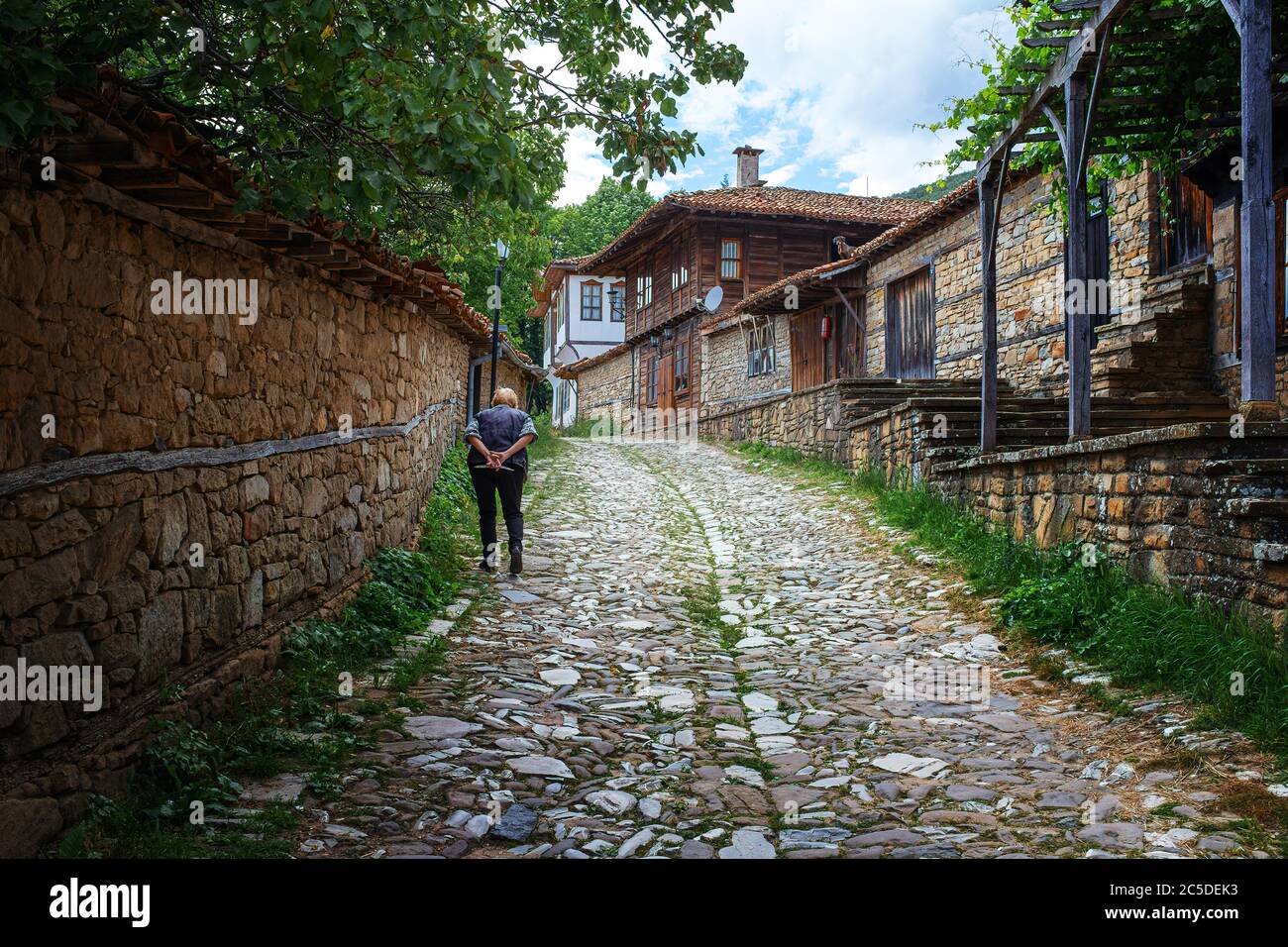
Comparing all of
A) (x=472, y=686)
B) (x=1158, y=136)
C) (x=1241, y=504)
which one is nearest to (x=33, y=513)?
(x=472, y=686)

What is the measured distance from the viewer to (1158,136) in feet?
24.3

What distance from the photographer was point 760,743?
180 inches

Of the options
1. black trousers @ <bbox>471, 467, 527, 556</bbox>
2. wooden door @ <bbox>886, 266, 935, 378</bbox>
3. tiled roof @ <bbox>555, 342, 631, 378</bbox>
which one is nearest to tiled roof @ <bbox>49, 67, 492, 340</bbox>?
black trousers @ <bbox>471, 467, 527, 556</bbox>

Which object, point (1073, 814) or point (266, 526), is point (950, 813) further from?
point (266, 526)

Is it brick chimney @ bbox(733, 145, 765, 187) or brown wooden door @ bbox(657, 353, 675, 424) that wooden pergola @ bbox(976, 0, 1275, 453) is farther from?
brick chimney @ bbox(733, 145, 765, 187)

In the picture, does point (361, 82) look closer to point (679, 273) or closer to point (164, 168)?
point (164, 168)

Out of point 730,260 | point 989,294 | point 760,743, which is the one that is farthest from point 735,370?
point 760,743

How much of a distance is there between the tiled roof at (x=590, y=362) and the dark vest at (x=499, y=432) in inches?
891

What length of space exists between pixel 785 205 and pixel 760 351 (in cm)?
472

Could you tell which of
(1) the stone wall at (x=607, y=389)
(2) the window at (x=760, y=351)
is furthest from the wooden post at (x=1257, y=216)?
(1) the stone wall at (x=607, y=389)

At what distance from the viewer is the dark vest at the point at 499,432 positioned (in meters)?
8.20

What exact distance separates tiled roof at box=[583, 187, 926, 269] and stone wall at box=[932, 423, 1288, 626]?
17828mm

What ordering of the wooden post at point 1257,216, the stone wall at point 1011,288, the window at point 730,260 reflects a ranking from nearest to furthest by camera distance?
the wooden post at point 1257,216, the stone wall at point 1011,288, the window at point 730,260

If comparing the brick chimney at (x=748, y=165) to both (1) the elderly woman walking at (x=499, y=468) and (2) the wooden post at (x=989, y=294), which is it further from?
(1) the elderly woman walking at (x=499, y=468)
